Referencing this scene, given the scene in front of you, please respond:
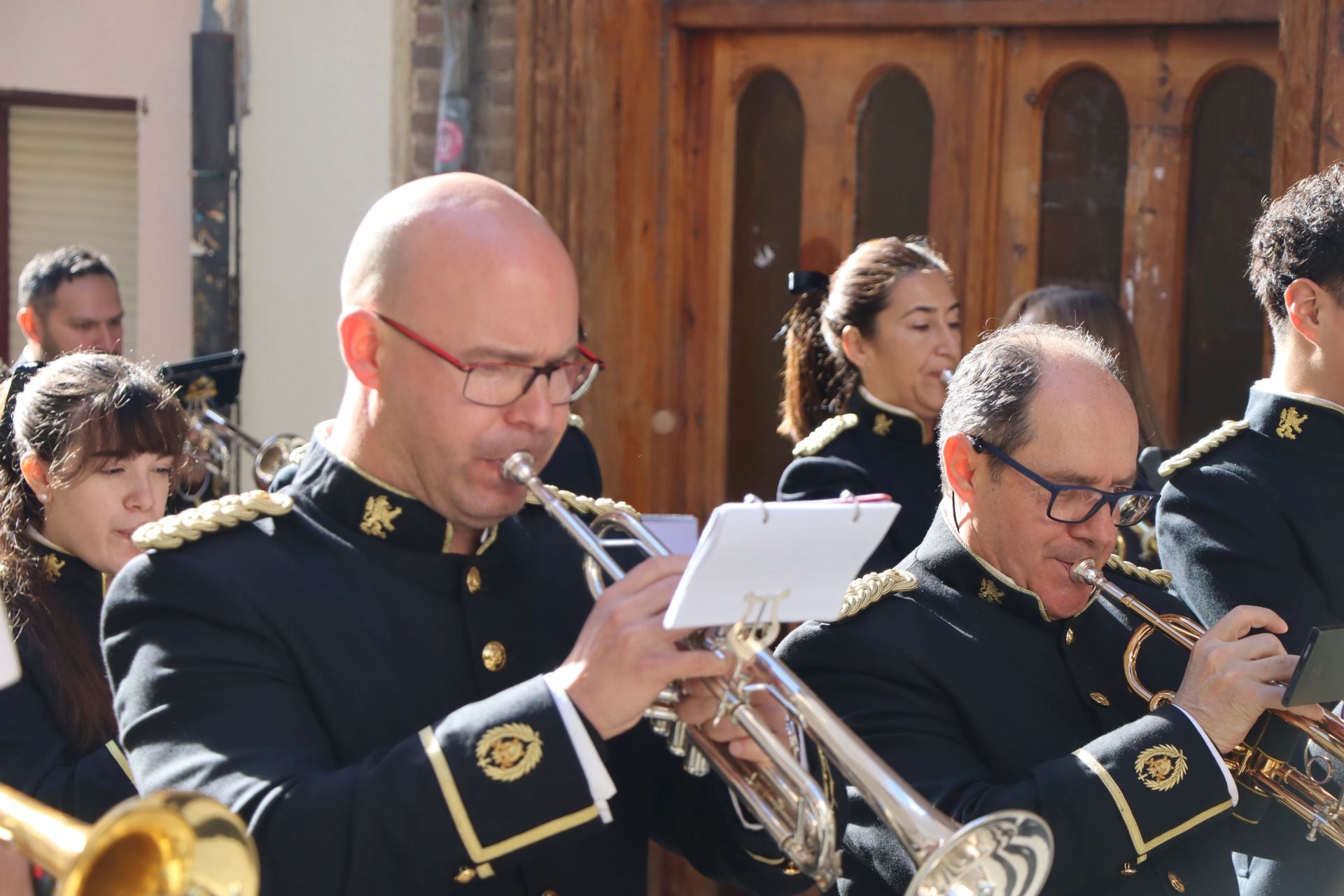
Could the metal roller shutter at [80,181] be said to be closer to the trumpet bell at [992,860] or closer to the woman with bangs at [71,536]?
the woman with bangs at [71,536]

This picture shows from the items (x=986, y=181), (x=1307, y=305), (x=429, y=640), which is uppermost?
(x=986, y=181)

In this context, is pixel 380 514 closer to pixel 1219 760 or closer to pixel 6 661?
pixel 6 661

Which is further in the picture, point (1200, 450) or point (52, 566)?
point (1200, 450)

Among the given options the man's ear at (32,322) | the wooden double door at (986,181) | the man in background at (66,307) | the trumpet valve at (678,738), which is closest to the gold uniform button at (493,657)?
the trumpet valve at (678,738)

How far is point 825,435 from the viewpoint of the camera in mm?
4121

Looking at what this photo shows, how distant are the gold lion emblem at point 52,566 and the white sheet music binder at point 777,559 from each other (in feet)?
5.09

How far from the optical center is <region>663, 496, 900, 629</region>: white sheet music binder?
168 cm

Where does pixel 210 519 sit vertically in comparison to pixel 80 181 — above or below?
below

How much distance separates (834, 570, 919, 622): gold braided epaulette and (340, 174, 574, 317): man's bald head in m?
0.70

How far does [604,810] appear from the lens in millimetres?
1892

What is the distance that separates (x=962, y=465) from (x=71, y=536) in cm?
156

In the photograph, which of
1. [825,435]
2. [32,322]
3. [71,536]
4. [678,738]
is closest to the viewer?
[678,738]

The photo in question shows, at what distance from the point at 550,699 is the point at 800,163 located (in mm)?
3344

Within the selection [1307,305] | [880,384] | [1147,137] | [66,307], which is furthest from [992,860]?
[66,307]
